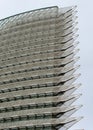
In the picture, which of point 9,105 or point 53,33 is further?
point 53,33

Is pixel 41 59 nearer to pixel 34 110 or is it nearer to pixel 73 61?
pixel 73 61

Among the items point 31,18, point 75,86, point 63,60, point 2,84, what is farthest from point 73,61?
point 31,18

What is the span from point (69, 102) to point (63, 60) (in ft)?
25.0

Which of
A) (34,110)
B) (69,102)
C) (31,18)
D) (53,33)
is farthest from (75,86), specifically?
(31,18)

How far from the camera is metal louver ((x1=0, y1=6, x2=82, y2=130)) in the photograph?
5934 centimetres

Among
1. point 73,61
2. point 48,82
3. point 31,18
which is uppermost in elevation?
point 31,18

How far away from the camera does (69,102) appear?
62.0 m

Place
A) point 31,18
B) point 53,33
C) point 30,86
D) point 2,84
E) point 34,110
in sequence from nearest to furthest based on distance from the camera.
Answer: point 34,110 → point 30,86 → point 2,84 → point 53,33 → point 31,18

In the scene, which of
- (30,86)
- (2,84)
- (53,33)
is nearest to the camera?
(30,86)

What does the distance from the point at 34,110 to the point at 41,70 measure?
794 cm

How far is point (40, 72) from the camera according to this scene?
66125mm

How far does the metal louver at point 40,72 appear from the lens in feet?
195

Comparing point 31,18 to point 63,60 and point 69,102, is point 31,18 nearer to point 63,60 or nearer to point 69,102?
point 63,60

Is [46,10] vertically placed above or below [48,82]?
above
